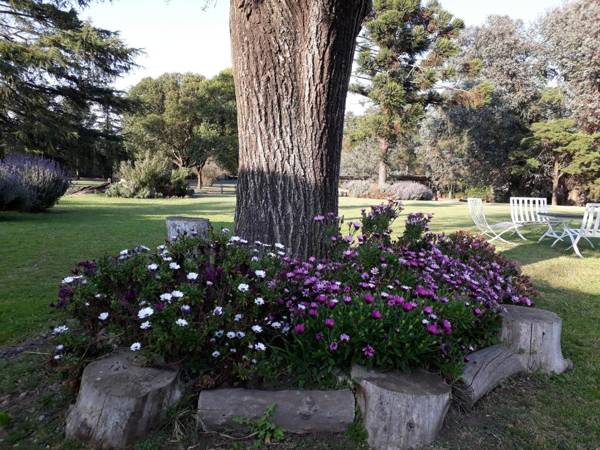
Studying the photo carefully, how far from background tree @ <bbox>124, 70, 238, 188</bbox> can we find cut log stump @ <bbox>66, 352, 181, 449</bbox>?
104 feet

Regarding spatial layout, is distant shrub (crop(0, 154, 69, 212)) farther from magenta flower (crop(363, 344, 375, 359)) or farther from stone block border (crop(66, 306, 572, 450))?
magenta flower (crop(363, 344, 375, 359))

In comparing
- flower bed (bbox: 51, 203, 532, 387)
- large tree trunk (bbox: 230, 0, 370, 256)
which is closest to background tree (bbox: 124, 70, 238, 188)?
large tree trunk (bbox: 230, 0, 370, 256)

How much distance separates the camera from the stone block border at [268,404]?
6.11 ft

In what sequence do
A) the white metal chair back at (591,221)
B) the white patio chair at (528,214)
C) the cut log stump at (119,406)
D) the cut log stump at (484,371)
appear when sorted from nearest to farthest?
the cut log stump at (119,406) → the cut log stump at (484,371) → the white metal chair back at (591,221) → the white patio chair at (528,214)

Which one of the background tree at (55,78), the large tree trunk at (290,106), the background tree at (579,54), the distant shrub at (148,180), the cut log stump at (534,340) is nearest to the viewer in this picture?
the cut log stump at (534,340)

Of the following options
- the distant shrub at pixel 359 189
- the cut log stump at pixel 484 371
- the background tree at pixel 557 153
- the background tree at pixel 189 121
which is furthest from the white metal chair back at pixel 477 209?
the background tree at pixel 189 121

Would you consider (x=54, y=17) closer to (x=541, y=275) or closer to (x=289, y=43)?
(x=289, y=43)

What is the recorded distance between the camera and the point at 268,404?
1988 millimetres

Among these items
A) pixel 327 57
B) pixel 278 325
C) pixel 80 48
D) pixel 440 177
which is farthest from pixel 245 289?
pixel 440 177

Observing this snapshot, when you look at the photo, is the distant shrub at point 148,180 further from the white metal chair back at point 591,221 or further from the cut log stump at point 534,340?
the cut log stump at point 534,340

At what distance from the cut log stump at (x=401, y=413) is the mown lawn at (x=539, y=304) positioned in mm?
149

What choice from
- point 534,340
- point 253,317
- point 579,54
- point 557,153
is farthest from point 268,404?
point 557,153

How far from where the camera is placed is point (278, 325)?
229 cm

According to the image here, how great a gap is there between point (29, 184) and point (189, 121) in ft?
81.7
